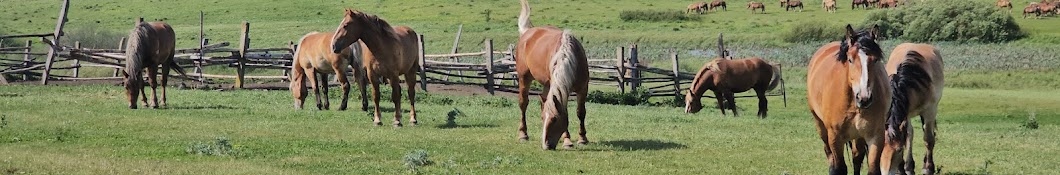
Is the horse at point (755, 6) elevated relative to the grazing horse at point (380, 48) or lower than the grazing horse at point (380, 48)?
lower

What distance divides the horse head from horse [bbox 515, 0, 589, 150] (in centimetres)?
351

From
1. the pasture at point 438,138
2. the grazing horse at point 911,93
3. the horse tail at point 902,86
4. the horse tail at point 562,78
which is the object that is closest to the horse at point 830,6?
the pasture at point 438,138

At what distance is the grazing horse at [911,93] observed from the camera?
8.46m

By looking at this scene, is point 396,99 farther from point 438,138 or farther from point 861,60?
point 861,60

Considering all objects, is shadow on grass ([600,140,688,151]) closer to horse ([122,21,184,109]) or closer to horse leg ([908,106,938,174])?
horse leg ([908,106,938,174])

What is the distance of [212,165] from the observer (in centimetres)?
1003

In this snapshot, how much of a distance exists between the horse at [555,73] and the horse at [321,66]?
14.3ft

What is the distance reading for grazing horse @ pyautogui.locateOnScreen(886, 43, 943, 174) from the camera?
8461 millimetres

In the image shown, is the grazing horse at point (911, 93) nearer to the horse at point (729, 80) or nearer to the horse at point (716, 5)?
the horse at point (729, 80)

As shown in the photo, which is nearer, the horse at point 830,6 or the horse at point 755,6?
the horse at point 830,6

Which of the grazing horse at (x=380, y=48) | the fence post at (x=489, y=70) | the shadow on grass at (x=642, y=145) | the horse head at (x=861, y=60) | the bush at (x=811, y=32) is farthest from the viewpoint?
the bush at (x=811, y=32)

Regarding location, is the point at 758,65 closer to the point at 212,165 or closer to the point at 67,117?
the point at 67,117

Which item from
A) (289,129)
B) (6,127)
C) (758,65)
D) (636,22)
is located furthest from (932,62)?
(636,22)

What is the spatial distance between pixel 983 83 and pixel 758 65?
1440 centimetres
